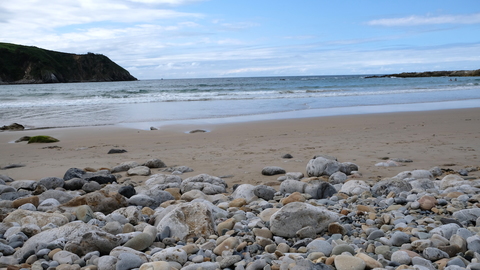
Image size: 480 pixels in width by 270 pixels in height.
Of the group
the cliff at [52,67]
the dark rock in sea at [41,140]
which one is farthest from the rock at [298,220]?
the cliff at [52,67]

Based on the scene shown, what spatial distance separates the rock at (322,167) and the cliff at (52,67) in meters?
83.1

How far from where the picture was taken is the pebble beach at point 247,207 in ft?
8.63

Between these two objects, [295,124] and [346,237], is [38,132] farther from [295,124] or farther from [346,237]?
[346,237]

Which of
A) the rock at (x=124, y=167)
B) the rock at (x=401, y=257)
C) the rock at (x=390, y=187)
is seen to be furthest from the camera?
the rock at (x=124, y=167)

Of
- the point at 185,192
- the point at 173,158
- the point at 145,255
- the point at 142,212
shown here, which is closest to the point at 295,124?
the point at 173,158

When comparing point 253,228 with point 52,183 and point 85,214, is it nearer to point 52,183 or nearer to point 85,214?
point 85,214

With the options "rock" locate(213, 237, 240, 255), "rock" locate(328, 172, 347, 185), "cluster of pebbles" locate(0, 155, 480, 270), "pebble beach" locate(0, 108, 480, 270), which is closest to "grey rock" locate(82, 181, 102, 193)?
"pebble beach" locate(0, 108, 480, 270)

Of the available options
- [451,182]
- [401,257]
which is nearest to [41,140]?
[451,182]

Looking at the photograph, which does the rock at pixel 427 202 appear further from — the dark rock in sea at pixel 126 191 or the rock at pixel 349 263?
the dark rock in sea at pixel 126 191

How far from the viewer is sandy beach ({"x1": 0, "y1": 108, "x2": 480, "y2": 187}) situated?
6105 mm

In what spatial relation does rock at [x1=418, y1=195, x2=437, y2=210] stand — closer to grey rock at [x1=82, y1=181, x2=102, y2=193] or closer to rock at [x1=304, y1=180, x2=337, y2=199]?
rock at [x1=304, y1=180, x2=337, y2=199]

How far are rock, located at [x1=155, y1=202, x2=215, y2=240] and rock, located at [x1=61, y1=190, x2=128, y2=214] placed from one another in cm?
87

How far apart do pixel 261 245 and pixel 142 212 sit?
1.51 metres

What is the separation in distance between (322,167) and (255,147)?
8.67 feet
